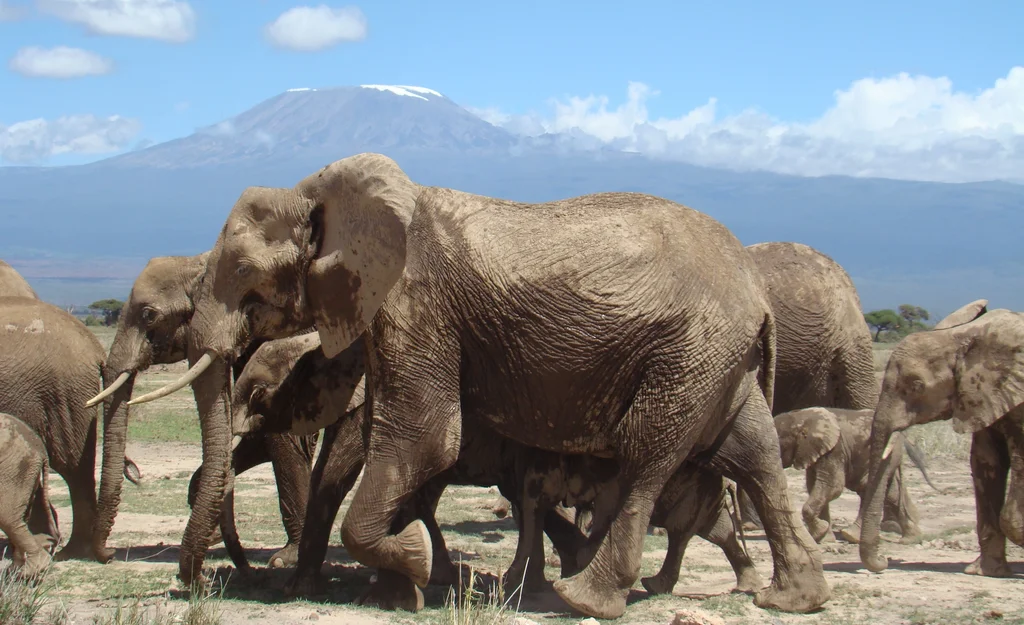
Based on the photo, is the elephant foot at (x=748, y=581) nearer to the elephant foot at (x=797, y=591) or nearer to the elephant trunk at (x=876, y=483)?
the elephant foot at (x=797, y=591)

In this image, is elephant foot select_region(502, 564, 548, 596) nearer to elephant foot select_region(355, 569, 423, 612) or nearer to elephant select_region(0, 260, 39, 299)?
elephant foot select_region(355, 569, 423, 612)

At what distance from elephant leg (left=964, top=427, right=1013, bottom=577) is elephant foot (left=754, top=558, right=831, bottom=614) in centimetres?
232

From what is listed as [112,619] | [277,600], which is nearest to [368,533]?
[277,600]

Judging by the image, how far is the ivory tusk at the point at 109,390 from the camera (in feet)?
29.0

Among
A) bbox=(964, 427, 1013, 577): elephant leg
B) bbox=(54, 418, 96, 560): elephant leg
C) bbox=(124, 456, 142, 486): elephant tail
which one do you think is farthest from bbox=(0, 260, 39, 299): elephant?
bbox=(964, 427, 1013, 577): elephant leg

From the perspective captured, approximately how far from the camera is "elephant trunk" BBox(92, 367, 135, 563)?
9570mm

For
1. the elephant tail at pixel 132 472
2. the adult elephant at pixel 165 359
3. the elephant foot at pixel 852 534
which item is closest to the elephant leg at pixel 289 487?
the adult elephant at pixel 165 359

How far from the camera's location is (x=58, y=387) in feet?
31.6

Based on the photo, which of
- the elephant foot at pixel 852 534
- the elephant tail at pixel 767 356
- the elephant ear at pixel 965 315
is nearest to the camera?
the elephant tail at pixel 767 356

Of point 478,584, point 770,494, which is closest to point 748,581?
point 770,494

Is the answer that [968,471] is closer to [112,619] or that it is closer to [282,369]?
[282,369]

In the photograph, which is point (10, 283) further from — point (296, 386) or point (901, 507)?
point (901, 507)

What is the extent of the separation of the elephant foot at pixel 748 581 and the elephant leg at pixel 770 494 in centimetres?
65

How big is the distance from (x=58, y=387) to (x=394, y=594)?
340cm
